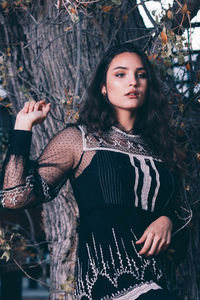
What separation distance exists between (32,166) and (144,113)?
33.8 inches

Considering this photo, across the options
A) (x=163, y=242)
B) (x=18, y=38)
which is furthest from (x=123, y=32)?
(x=163, y=242)

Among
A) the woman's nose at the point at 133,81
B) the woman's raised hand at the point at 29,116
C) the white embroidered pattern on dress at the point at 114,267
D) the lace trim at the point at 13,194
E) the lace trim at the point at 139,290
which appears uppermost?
the woman's nose at the point at 133,81

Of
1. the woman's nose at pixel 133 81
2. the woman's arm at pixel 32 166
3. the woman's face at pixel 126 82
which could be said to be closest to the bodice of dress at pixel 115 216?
the woman's arm at pixel 32 166

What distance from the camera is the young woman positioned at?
2418mm

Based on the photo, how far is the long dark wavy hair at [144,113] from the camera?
2812 mm

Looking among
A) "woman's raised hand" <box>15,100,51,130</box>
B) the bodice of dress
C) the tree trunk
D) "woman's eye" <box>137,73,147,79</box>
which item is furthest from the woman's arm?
the tree trunk

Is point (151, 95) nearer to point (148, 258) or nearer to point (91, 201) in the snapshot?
point (91, 201)

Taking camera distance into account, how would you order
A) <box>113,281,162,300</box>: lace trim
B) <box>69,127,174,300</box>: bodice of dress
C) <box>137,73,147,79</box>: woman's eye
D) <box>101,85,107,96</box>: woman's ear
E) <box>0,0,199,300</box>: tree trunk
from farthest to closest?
<box>0,0,199,300</box>: tree trunk
<box>101,85,107,96</box>: woman's ear
<box>137,73,147,79</box>: woman's eye
<box>69,127,174,300</box>: bodice of dress
<box>113,281,162,300</box>: lace trim

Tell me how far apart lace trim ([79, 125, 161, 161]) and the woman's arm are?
0.07 m

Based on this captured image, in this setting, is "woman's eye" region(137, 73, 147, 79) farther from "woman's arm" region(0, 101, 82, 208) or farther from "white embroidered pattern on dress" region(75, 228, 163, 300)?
"white embroidered pattern on dress" region(75, 228, 163, 300)

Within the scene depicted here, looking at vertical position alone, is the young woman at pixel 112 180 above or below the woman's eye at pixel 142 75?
below

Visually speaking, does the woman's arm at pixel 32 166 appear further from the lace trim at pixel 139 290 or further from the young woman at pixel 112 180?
the lace trim at pixel 139 290

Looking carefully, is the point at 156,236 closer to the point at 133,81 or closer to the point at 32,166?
the point at 32,166

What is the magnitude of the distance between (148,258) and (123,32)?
6.82 ft
